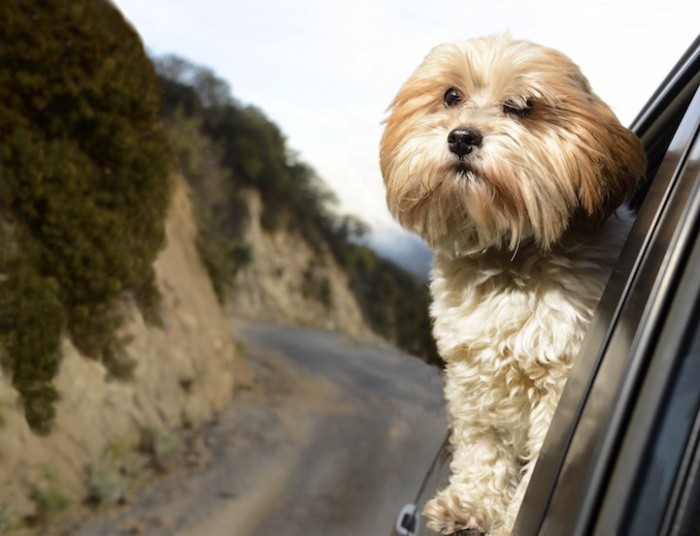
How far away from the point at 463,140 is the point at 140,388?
6052mm

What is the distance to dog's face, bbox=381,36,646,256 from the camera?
155 cm

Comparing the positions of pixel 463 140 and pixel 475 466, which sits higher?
pixel 463 140

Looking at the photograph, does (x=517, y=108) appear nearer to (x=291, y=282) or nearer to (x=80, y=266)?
(x=80, y=266)

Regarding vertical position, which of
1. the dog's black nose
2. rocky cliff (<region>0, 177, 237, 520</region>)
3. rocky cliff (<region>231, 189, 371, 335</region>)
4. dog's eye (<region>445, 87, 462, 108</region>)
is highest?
rocky cliff (<region>231, 189, 371, 335</region>)

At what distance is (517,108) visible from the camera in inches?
63.7

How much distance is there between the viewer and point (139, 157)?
24.1 ft

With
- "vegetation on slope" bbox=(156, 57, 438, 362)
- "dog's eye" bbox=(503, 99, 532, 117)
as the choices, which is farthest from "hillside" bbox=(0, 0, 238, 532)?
"vegetation on slope" bbox=(156, 57, 438, 362)

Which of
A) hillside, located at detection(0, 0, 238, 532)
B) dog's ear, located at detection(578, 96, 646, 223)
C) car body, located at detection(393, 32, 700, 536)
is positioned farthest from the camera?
hillside, located at detection(0, 0, 238, 532)

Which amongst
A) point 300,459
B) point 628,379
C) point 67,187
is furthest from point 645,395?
point 300,459

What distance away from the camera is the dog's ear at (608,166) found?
152cm

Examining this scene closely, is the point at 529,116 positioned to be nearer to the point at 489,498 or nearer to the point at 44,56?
the point at 489,498

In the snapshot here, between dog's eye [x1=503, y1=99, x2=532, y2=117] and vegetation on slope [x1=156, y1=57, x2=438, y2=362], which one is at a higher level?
vegetation on slope [x1=156, y1=57, x2=438, y2=362]

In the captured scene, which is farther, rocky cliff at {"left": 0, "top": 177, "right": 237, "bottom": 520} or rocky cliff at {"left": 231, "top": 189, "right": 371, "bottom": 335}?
rocky cliff at {"left": 231, "top": 189, "right": 371, "bottom": 335}

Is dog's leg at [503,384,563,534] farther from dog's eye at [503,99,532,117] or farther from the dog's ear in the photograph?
dog's eye at [503,99,532,117]
